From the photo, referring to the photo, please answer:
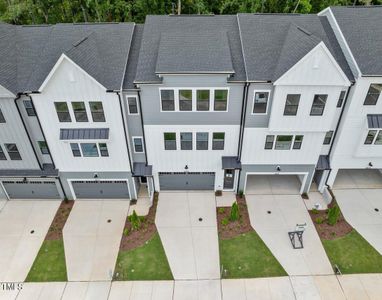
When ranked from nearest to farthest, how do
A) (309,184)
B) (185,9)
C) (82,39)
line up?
1. (82,39)
2. (309,184)
3. (185,9)

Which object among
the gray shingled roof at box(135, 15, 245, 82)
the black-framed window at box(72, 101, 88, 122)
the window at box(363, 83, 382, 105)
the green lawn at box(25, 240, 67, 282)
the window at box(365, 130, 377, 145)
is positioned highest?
the gray shingled roof at box(135, 15, 245, 82)

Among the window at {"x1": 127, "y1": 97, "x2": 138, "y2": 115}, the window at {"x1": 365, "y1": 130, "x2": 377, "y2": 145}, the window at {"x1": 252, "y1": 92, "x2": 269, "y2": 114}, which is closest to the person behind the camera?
the window at {"x1": 252, "y1": 92, "x2": 269, "y2": 114}

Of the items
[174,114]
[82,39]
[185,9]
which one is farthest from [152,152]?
[185,9]

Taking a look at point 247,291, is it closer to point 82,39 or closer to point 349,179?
point 349,179

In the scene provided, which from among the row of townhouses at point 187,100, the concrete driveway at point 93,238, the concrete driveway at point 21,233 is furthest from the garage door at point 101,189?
the concrete driveway at point 21,233

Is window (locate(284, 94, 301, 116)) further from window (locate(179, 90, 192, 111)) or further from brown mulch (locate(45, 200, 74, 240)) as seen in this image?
brown mulch (locate(45, 200, 74, 240))

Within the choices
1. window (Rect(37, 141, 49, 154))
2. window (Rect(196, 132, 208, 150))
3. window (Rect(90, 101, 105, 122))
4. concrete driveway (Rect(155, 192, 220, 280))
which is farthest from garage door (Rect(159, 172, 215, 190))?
window (Rect(37, 141, 49, 154))

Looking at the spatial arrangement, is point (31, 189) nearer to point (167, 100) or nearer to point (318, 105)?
point (167, 100)
